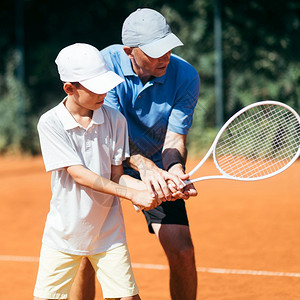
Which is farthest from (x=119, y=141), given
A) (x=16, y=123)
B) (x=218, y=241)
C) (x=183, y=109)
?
(x=16, y=123)

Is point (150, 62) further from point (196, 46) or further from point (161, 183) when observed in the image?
point (196, 46)

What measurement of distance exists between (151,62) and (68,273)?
3.51ft

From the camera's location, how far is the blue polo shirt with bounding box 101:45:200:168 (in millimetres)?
3094

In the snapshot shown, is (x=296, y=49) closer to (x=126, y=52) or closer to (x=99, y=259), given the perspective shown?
(x=126, y=52)

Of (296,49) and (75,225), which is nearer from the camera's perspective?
(75,225)

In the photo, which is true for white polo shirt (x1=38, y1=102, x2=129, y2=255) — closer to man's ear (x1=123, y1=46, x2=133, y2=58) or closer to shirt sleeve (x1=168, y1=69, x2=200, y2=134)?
man's ear (x1=123, y1=46, x2=133, y2=58)

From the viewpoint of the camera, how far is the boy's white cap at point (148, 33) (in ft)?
9.29

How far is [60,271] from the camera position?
260 centimetres

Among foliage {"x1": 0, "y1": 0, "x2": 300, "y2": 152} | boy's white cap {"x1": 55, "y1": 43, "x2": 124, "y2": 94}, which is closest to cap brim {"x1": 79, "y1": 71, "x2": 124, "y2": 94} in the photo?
boy's white cap {"x1": 55, "y1": 43, "x2": 124, "y2": 94}

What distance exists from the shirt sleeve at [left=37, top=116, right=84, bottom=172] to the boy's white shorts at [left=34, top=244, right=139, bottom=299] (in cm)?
38

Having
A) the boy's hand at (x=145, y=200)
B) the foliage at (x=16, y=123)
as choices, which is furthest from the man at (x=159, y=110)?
the foliage at (x=16, y=123)

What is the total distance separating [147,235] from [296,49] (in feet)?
18.1

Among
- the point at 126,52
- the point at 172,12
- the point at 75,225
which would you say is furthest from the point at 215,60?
the point at 75,225

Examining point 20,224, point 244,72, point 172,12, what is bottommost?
point 20,224
